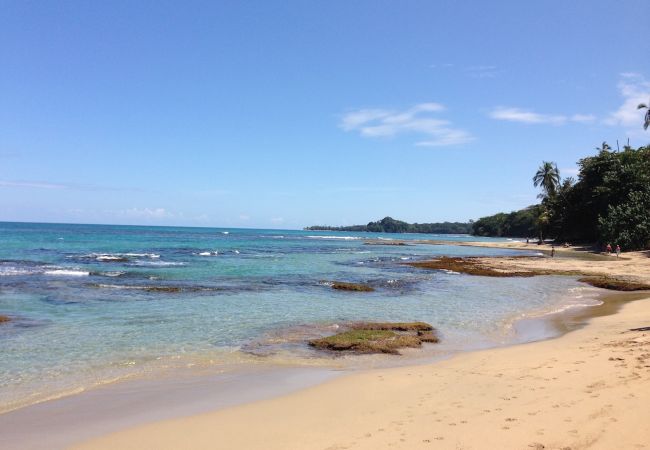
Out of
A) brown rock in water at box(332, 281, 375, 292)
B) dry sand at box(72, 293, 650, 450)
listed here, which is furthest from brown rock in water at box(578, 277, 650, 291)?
dry sand at box(72, 293, 650, 450)

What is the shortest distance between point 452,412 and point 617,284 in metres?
21.4

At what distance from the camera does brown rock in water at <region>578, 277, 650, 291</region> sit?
22594mm

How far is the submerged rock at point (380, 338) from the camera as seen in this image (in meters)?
11.1

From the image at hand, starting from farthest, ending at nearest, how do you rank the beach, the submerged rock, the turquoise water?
the submerged rock
the turquoise water
the beach

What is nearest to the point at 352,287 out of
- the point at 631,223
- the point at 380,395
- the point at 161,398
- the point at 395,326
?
the point at 395,326

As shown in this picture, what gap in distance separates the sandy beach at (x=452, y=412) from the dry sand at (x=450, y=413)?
0.01m

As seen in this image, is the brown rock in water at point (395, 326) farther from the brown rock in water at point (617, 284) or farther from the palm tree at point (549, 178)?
the palm tree at point (549, 178)

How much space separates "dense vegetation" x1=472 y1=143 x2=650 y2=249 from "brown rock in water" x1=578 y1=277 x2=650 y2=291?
1013 inches

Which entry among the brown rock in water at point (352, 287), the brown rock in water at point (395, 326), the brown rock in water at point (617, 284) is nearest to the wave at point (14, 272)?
the brown rock in water at point (352, 287)

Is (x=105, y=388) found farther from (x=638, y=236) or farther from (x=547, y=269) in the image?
(x=638, y=236)

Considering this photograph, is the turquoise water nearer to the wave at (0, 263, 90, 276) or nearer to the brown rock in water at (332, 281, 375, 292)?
the wave at (0, 263, 90, 276)

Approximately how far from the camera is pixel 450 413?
6.43 metres

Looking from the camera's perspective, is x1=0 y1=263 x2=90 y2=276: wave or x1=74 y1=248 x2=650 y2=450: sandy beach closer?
x1=74 y1=248 x2=650 y2=450: sandy beach

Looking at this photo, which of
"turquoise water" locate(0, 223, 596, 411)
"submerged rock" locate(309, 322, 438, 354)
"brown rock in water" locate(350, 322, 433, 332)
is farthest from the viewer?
"brown rock in water" locate(350, 322, 433, 332)
